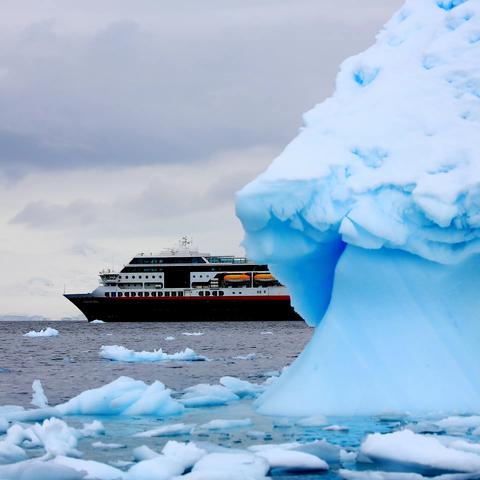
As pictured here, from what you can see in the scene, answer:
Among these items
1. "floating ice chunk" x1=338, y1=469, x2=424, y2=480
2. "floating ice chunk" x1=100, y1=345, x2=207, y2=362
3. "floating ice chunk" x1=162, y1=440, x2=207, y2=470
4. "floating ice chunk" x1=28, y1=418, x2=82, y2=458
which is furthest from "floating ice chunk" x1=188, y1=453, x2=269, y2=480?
"floating ice chunk" x1=100, y1=345, x2=207, y2=362

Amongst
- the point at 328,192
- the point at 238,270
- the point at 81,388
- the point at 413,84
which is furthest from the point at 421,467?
the point at 238,270

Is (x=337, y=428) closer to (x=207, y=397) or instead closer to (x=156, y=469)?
(x=156, y=469)

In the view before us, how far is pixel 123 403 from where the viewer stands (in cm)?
1322

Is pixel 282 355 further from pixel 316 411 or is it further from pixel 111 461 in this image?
pixel 111 461

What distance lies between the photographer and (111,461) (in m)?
9.41

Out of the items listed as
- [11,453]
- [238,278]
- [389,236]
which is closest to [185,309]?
[238,278]

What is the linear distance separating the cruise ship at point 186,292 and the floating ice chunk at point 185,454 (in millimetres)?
67986

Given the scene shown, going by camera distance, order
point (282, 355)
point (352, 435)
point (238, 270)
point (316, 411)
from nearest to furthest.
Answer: point (352, 435)
point (316, 411)
point (282, 355)
point (238, 270)

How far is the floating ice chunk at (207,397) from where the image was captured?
1406 cm

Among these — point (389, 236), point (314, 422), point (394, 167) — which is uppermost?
point (394, 167)

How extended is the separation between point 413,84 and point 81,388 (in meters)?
9.26

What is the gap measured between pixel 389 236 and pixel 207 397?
12.6 ft

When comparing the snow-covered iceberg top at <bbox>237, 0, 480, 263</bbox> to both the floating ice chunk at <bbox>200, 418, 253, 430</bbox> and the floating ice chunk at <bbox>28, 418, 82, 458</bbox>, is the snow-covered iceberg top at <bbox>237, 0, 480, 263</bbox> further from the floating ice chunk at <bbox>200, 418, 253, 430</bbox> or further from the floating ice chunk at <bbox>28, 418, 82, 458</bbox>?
the floating ice chunk at <bbox>28, 418, 82, 458</bbox>

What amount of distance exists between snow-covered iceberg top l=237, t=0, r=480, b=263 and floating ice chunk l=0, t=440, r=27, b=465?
475 centimetres
